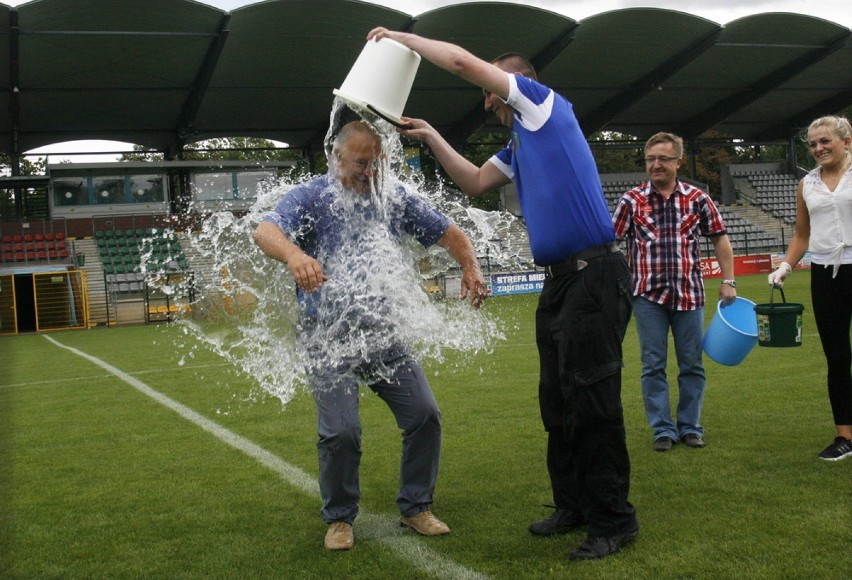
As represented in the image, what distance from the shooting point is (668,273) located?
6.55 metres

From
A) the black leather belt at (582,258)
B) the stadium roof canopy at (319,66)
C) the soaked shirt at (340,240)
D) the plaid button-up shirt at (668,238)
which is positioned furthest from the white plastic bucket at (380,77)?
the stadium roof canopy at (319,66)

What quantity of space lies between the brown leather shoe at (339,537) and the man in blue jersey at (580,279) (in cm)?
107

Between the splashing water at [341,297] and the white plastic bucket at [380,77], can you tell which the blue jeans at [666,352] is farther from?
the white plastic bucket at [380,77]

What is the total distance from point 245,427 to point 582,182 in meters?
4.76

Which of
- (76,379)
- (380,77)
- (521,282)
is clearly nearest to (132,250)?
(521,282)

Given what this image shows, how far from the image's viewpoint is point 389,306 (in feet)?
14.7

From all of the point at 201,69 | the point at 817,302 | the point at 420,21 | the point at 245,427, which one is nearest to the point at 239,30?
the point at 201,69

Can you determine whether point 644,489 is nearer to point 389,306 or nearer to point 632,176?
point 389,306

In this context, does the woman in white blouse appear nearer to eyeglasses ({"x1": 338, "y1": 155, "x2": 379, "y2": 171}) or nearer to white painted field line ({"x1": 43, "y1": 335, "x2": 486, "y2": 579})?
white painted field line ({"x1": 43, "y1": 335, "x2": 486, "y2": 579})

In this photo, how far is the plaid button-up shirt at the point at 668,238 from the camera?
6559mm

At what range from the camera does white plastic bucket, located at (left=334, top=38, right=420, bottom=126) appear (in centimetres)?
411

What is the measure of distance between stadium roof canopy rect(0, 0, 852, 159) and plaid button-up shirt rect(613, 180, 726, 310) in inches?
963

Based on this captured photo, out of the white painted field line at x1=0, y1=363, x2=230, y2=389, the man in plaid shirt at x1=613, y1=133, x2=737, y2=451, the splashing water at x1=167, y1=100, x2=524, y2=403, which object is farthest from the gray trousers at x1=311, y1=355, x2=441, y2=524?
the white painted field line at x1=0, y1=363, x2=230, y2=389

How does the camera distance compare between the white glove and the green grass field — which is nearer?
the green grass field
